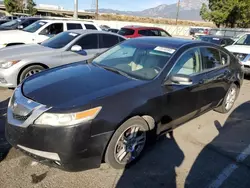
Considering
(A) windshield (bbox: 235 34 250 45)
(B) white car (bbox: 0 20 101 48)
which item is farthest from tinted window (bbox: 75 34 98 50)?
(A) windshield (bbox: 235 34 250 45)

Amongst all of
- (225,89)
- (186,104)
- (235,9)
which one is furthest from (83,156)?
(235,9)

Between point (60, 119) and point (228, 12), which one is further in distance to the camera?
point (228, 12)

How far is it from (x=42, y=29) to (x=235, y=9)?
30.1m

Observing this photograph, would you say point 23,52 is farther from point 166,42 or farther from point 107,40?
point 166,42

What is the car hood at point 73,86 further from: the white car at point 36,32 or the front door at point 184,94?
the white car at point 36,32

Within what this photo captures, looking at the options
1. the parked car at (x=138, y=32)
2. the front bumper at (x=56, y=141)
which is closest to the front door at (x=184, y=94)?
the front bumper at (x=56, y=141)

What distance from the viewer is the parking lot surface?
9.12 feet

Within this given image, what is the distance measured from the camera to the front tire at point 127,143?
2.79 metres

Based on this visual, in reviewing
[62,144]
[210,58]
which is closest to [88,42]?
[210,58]

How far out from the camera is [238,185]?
9.47 feet

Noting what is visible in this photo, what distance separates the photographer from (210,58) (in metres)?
4.14

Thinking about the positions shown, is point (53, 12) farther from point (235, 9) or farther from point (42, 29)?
point (42, 29)

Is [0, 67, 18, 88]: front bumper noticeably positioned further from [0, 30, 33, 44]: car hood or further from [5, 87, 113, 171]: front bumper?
[0, 30, 33, 44]: car hood

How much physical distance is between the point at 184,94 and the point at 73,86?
1616 mm
